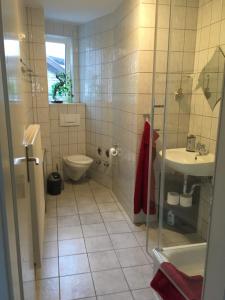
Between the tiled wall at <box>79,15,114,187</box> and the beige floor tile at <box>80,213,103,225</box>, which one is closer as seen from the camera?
the beige floor tile at <box>80,213,103,225</box>

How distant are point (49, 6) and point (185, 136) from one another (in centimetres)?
223

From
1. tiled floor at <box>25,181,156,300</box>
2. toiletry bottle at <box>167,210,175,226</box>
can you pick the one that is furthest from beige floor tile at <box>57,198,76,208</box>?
toiletry bottle at <box>167,210,175,226</box>

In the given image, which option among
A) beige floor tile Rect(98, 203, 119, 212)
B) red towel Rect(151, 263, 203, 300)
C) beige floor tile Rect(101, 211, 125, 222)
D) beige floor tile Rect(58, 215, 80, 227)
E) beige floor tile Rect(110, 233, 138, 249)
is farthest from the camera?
beige floor tile Rect(98, 203, 119, 212)

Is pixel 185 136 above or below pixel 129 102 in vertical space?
below

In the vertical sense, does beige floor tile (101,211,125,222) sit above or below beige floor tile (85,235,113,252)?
above

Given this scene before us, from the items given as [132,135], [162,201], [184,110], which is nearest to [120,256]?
[162,201]

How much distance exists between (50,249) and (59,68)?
2769 mm

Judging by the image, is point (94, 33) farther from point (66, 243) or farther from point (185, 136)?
point (66, 243)

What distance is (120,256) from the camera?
2.13 m

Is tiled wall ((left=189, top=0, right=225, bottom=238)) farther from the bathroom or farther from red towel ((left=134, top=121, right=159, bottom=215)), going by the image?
red towel ((left=134, top=121, right=159, bottom=215))

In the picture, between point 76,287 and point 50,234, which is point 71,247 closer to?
point 50,234

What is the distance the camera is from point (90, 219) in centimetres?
275

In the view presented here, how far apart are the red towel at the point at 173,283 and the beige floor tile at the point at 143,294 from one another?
0.20 meters

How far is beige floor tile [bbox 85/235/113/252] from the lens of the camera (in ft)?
7.32
